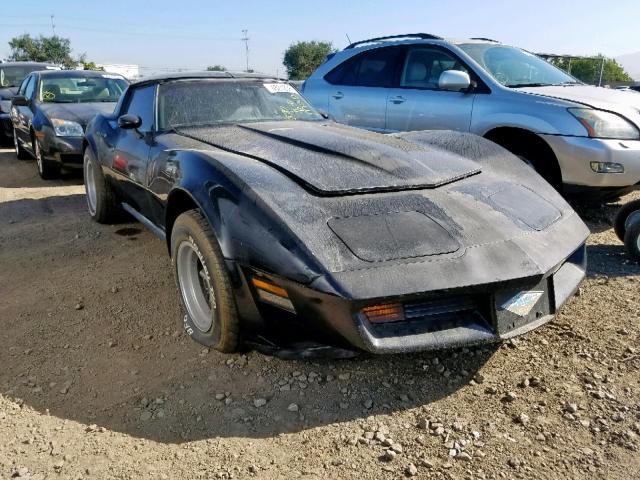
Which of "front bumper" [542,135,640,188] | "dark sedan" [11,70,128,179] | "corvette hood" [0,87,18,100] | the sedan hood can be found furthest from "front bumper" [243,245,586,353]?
"corvette hood" [0,87,18,100]

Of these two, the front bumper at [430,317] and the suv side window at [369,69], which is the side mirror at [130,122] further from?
the suv side window at [369,69]

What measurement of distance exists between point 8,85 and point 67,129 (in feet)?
20.1

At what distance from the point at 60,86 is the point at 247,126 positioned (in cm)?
561

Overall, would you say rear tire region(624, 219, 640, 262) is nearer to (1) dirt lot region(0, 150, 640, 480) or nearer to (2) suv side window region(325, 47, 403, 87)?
(1) dirt lot region(0, 150, 640, 480)

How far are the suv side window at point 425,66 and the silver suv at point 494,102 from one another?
1 centimetres

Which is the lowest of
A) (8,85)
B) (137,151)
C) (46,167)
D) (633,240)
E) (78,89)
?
(633,240)

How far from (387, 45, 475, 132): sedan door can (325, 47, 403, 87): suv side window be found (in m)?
0.16

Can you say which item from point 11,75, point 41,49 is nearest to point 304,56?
→ point 41,49

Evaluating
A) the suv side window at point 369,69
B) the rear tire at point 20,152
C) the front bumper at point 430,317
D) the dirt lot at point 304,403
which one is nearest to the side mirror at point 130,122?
the dirt lot at point 304,403

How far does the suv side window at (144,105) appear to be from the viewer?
150 inches

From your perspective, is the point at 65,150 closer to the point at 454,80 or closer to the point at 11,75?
the point at 454,80

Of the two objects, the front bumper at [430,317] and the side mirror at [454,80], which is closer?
the front bumper at [430,317]

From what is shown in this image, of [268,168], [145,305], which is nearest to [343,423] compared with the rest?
[268,168]

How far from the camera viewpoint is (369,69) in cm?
603
